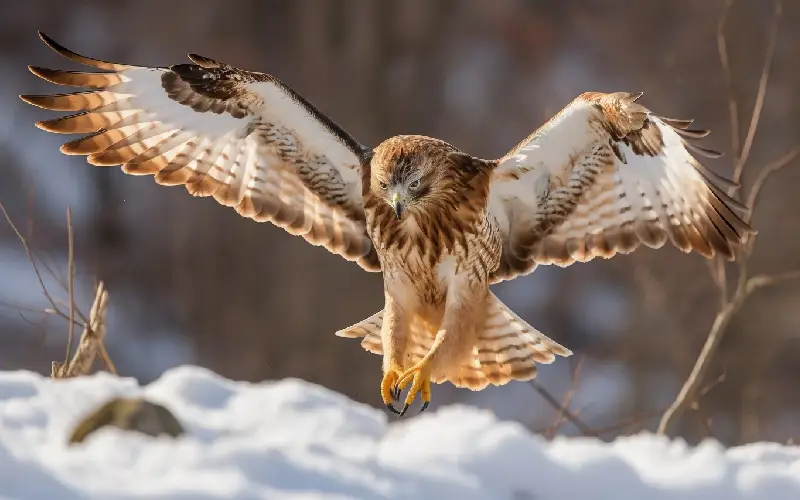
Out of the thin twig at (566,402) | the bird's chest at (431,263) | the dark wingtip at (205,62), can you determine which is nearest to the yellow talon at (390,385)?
the bird's chest at (431,263)

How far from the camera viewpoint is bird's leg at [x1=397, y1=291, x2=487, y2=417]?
400cm

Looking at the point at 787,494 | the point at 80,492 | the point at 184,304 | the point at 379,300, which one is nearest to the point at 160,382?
the point at 80,492

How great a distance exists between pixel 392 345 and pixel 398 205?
60 cm

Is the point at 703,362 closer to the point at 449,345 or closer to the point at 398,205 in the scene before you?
the point at 449,345

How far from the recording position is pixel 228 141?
4438 millimetres

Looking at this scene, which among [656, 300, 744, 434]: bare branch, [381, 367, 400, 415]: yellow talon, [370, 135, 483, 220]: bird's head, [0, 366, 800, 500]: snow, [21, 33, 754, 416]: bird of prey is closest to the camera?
[0, 366, 800, 500]: snow

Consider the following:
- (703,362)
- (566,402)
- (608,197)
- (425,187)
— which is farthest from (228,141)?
(703,362)

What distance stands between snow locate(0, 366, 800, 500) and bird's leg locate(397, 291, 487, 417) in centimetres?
16

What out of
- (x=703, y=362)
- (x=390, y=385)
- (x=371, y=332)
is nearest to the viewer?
(x=390, y=385)

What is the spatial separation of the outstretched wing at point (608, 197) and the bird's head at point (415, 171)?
23cm

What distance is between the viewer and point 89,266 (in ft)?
28.0

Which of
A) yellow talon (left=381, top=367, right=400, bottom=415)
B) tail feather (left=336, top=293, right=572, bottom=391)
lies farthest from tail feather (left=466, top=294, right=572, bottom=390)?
yellow talon (left=381, top=367, right=400, bottom=415)

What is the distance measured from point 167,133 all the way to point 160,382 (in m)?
0.95

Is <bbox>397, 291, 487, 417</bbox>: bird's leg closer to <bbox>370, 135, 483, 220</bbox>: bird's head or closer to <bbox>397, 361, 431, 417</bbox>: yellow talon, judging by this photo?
<bbox>397, 361, 431, 417</bbox>: yellow talon
